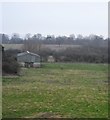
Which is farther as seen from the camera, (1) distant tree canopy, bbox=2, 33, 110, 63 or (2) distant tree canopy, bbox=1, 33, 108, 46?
(2) distant tree canopy, bbox=1, 33, 108, 46

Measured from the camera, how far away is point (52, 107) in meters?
9.35

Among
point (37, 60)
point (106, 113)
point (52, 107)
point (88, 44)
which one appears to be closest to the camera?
point (106, 113)

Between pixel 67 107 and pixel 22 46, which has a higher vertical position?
pixel 22 46

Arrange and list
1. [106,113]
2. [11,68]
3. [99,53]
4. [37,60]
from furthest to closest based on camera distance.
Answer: [99,53] < [37,60] < [11,68] < [106,113]

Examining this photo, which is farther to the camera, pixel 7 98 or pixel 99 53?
pixel 99 53

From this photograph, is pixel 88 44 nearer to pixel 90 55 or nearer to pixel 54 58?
pixel 90 55

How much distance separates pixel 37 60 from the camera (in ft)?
136

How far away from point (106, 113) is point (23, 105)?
2.67 metres

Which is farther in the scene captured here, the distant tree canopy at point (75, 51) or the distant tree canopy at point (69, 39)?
the distant tree canopy at point (69, 39)

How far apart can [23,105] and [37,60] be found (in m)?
32.0

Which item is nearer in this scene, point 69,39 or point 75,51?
point 75,51

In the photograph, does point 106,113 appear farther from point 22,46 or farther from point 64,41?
point 64,41

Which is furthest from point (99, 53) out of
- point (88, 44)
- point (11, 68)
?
point (11, 68)

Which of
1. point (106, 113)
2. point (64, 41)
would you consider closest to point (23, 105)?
point (106, 113)
